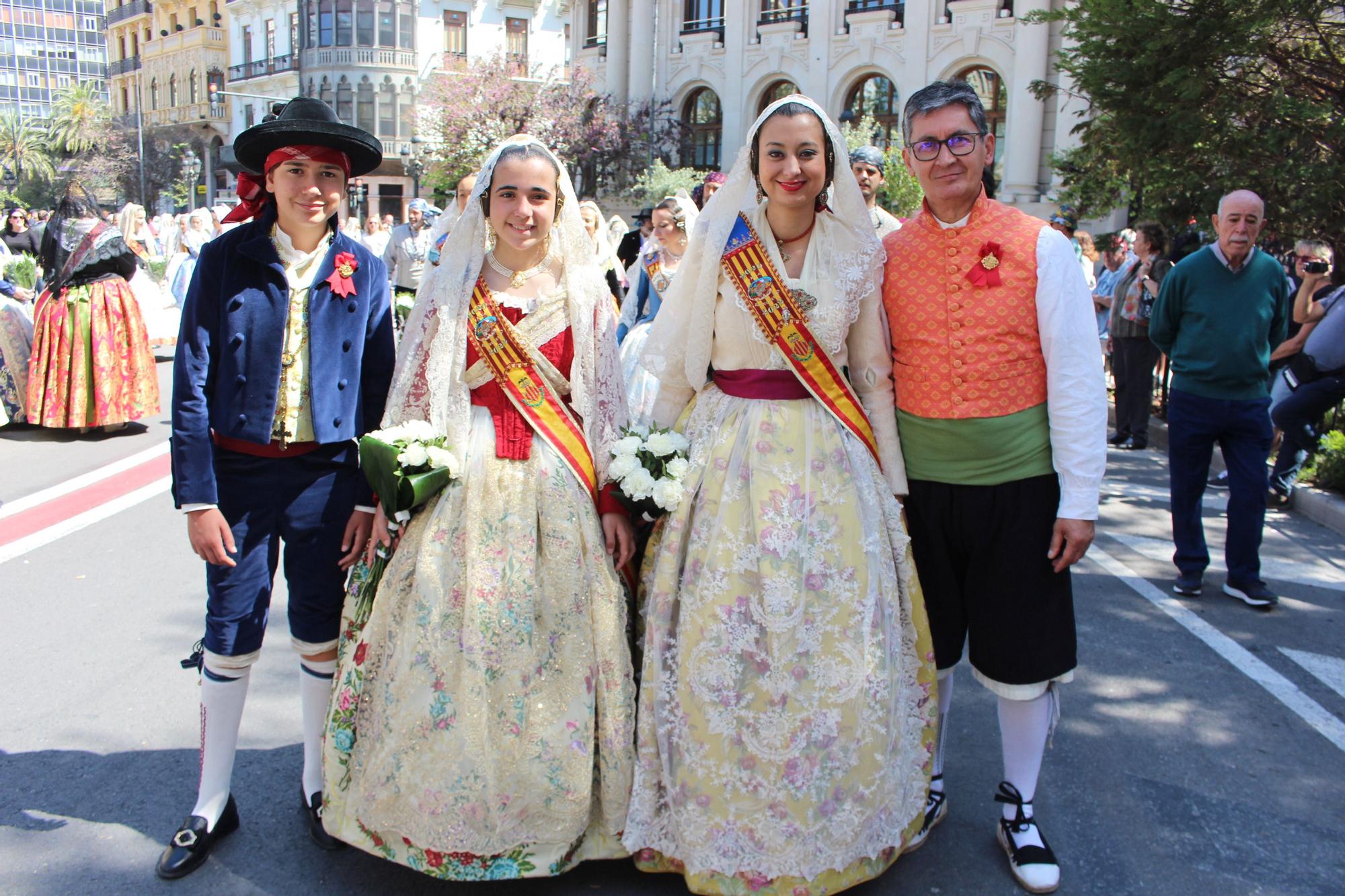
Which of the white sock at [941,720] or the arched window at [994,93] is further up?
the arched window at [994,93]

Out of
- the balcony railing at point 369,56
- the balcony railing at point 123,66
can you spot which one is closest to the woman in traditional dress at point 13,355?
the balcony railing at point 369,56

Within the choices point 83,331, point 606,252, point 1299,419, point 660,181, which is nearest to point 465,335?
point 606,252

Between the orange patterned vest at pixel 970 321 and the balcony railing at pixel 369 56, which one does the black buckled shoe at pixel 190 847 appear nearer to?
the orange patterned vest at pixel 970 321

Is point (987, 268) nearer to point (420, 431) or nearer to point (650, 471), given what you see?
point (650, 471)

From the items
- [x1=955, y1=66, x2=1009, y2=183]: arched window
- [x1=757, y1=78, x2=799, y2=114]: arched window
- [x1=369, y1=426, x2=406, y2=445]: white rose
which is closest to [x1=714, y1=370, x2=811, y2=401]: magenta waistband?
[x1=369, y1=426, x2=406, y2=445]: white rose

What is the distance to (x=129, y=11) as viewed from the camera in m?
69.1

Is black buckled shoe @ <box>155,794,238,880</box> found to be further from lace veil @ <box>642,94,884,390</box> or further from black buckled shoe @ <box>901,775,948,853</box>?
black buckled shoe @ <box>901,775,948,853</box>

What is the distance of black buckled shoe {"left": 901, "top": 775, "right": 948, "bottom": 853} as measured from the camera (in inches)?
116

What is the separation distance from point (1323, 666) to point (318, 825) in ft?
13.6

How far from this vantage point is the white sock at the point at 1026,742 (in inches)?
117

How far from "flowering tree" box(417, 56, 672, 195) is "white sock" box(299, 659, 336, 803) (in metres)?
31.9

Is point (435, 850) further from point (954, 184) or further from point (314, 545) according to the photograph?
point (954, 184)

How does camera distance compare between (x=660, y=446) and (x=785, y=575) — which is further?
(x=660, y=446)

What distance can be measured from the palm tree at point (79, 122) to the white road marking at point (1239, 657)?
6995cm
